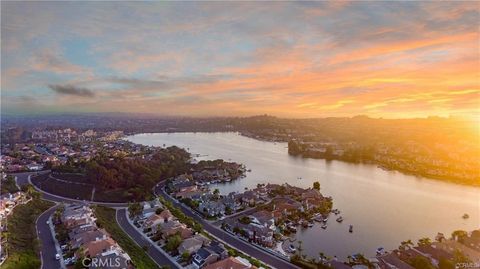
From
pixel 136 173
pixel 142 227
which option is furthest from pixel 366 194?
pixel 136 173

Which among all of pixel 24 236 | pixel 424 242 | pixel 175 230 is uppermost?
pixel 175 230

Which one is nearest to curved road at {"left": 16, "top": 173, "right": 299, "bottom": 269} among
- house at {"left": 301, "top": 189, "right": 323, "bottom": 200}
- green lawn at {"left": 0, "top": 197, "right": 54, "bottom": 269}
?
green lawn at {"left": 0, "top": 197, "right": 54, "bottom": 269}

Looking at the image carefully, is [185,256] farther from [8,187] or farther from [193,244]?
[8,187]

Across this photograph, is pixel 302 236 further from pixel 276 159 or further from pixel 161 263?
pixel 276 159

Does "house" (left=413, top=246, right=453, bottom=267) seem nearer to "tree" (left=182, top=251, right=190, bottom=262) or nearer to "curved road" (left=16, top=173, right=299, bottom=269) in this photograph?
"curved road" (left=16, top=173, right=299, bottom=269)

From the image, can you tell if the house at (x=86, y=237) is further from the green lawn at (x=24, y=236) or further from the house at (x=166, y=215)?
the house at (x=166, y=215)

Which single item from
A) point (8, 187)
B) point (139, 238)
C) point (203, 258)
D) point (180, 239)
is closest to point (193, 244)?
point (180, 239)
